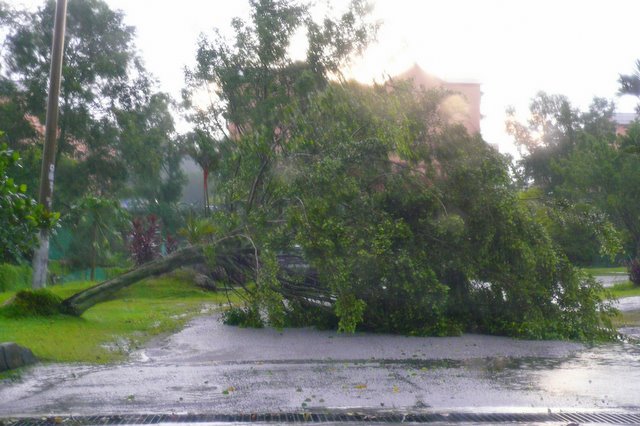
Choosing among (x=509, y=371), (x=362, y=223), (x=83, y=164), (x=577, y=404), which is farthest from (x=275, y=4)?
(x=577, y=404)

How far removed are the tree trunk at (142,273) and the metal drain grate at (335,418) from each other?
827cm

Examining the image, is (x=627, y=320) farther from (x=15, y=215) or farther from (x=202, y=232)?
(x=15, y=215)

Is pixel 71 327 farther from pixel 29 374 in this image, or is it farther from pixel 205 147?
pixel 205 147

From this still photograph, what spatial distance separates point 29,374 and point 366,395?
443 centimetres

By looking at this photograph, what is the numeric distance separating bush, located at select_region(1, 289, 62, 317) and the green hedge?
31.3 ft

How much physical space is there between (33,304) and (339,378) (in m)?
8.70

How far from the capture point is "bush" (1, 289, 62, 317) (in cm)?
1619

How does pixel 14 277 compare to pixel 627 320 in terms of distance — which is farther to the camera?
pixel 14 277

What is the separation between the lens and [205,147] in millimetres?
27250

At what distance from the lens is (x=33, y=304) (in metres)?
16.5

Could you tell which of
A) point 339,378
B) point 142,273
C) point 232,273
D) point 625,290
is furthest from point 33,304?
point 625,290

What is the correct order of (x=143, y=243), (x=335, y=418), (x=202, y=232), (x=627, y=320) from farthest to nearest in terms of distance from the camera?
(x=143, y=243) → (x=627, y=320) → (x=202, y=232) → (x=335, y=418)

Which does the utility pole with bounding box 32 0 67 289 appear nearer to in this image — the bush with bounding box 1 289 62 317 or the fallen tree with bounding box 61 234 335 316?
the bush with bounding box 1 289 62 317

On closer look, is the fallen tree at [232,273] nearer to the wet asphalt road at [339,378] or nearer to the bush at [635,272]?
the wet asphalt road at [339,378]
